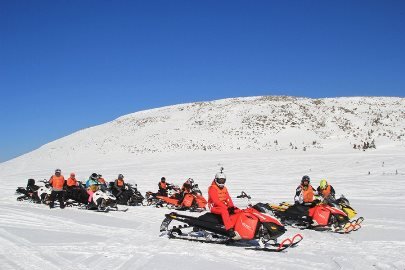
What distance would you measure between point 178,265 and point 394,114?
56.6m

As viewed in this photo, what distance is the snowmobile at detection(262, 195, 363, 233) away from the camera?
11219 millimetres

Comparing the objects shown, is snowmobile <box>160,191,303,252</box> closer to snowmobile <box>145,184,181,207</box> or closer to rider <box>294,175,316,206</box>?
rider <box>294,175,316,206</box>

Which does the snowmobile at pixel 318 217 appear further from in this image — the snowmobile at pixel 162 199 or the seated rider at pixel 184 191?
the snowmobile at pixel 162 199

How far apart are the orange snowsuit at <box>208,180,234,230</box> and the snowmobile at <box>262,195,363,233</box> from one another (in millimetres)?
1550

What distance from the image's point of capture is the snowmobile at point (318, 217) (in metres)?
11.2

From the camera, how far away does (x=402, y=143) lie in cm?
3984

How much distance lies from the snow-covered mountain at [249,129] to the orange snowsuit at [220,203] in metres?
33.8

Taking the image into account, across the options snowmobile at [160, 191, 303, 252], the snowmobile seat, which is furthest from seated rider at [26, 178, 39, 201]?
the snowmobile seat

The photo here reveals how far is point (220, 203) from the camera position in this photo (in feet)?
31.1

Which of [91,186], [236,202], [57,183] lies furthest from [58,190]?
[236,202]

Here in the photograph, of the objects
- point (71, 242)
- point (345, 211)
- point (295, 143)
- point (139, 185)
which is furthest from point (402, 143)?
point (71, 242)

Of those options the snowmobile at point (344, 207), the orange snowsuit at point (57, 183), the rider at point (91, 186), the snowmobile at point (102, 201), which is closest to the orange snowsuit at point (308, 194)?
the snowmobile at point (344, 207)

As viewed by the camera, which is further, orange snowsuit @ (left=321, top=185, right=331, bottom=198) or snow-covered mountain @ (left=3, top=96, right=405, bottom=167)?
snow-covered mountain @ (left=3, top=96, right=405, bottom=167)

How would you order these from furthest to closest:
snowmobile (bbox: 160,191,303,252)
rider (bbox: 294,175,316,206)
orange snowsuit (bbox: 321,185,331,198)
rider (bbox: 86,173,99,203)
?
1. rider (bbox: 86,173,99,203)
2. orange snowsuit (bbox: 321,185,331,198)
3. rider (bbox: 294,175,316,206)
4. snowmobile (bbox: 160,191,303,252)
